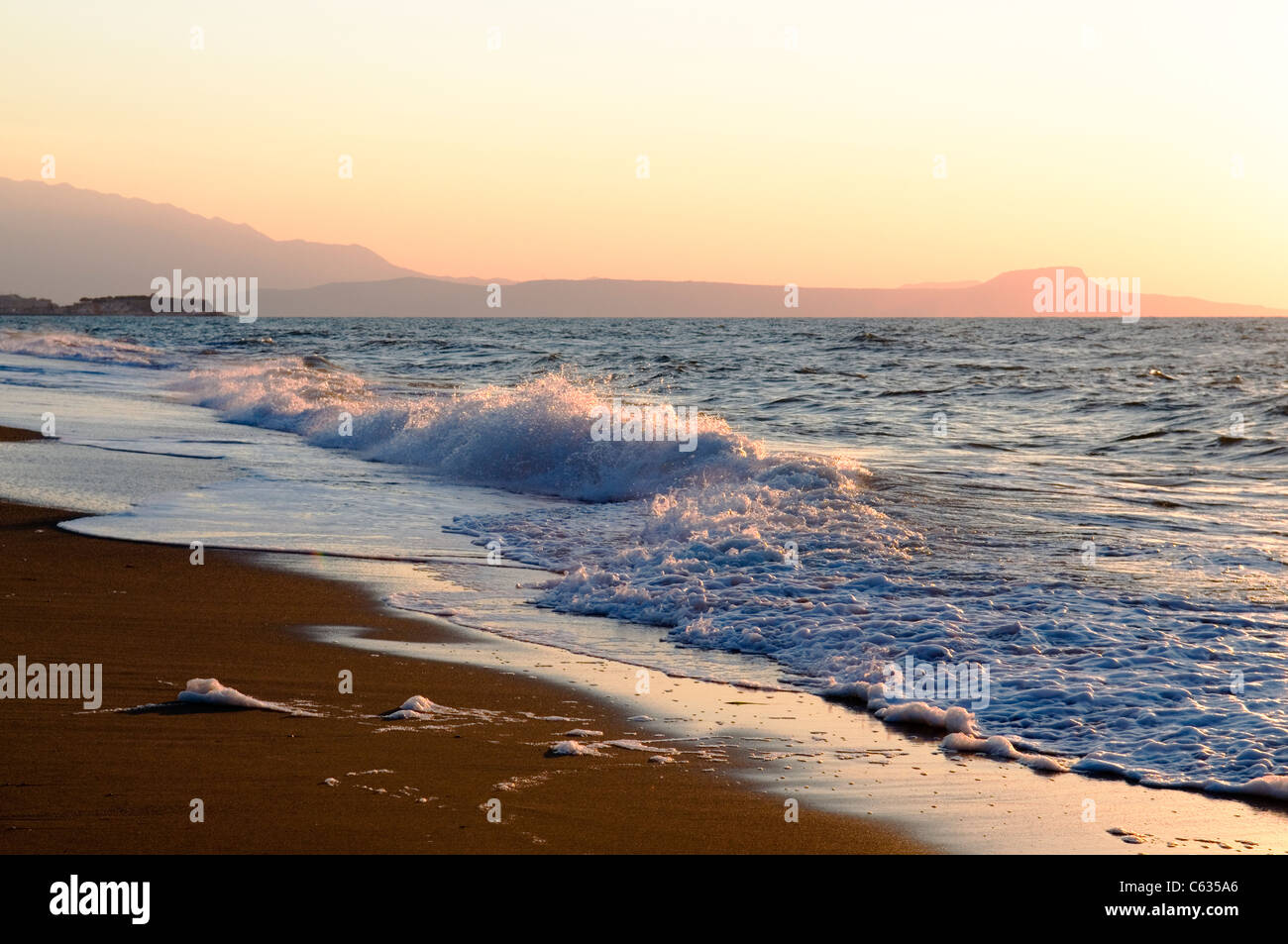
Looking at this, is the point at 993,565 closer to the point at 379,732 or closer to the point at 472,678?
the point at 472,678

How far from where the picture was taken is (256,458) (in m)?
16.9

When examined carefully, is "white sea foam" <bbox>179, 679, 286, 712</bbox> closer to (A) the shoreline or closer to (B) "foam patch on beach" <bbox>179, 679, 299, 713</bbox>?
(B) "foam patch on beach" <bbox>179, 679, 299, 713</bbox>

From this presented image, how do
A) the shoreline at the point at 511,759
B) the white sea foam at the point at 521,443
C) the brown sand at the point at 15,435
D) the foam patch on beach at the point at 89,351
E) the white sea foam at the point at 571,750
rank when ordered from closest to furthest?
the shoreline at the point at 511,759
the white sea foam at the point at 571,750
the white sea foam at the point at 521,443
the brown sand at the point at 15,435
the foam patch on beach at the point at 89,351

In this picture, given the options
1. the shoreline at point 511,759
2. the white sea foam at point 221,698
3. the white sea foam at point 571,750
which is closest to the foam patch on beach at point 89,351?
the shoreline at point 511,759

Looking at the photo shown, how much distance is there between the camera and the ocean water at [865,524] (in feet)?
22.3

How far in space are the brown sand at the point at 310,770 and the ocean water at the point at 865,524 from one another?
1.60m

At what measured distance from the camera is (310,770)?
4965 millimetres

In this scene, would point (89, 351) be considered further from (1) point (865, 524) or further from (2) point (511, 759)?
(2) point (511, 759)

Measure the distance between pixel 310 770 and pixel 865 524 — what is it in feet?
25.4

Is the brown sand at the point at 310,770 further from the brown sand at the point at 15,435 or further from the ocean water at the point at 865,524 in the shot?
the brown sand at the point at 15,435

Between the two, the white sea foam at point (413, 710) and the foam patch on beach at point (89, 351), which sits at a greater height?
the foam patch on beach at point (89, 351)

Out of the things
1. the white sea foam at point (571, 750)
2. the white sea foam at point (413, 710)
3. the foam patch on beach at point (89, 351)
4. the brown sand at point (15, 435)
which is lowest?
the white sea foam at point (571, 750)

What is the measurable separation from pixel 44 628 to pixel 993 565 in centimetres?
744

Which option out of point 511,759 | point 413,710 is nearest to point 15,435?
point 413,710
